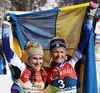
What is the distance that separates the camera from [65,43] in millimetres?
2293

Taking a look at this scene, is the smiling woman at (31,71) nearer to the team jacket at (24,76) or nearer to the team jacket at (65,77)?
the team jacket at (24,76)

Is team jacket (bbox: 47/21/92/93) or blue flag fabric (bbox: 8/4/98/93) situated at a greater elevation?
blue flag fabric (bbox: 8/4/98/93)

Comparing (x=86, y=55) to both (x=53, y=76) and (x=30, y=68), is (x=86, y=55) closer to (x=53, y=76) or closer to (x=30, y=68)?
(x=53, y=76)

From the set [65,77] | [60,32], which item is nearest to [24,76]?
[65,77]

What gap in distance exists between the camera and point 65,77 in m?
2.20

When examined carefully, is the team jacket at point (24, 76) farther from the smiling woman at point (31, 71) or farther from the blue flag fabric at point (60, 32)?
the blue flag fabric at point (60, 32)

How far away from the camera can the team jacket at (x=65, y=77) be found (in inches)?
86.0

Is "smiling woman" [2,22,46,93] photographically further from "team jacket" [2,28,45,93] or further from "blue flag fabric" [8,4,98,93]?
"blue flag fabric" [8,4,98,93]

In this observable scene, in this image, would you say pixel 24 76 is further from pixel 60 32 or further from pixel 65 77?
pixel 60 32

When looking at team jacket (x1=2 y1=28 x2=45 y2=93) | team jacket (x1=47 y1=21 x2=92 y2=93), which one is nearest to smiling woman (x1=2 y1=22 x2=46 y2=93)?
team jacket (x1=2 y1=28 x2=45 y2=93)

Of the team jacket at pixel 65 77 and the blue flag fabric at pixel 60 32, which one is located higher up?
the blue flag fabric at pixel 60 32

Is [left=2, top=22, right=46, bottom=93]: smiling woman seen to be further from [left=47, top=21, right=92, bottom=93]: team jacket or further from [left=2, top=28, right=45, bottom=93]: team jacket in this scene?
[left=47, top=21, right=92, bottom=93]: team jacket

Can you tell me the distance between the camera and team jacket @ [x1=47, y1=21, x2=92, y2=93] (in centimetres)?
219

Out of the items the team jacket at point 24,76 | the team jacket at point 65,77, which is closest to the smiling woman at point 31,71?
the team jacket at point 24,76
